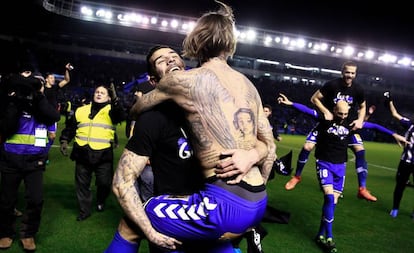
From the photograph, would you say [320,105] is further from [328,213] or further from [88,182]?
[88,182]

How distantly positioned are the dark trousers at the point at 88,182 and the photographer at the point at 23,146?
4.79ft

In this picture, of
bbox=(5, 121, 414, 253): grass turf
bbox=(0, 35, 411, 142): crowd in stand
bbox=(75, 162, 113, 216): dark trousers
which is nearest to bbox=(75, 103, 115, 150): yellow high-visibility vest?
bbox=(75, 162, 113, 216): dark trousers

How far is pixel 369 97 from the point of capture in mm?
49469

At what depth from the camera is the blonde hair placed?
8.25 ft

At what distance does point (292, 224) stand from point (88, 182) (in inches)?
140

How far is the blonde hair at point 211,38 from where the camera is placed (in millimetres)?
2516

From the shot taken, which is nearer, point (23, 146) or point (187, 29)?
point (23, 146)

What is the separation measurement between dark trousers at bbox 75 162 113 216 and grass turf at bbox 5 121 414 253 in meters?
0.23

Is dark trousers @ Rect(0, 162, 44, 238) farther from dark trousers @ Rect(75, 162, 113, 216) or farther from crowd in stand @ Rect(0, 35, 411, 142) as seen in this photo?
crowd in stand @ Rect(0, 35, 411, 142)

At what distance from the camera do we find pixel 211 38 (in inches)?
99.0

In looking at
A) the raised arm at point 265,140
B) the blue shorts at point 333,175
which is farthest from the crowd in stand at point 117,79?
the raised arm at point 265,140

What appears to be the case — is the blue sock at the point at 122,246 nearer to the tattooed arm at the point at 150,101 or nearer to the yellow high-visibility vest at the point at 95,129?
the tattooed arm at the point at 150,101

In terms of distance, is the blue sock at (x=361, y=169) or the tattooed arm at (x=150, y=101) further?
the blue sock at (x=361, y=169)

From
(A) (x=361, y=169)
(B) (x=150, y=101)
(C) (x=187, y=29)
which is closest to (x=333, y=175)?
(A) (x=361, y=169)
